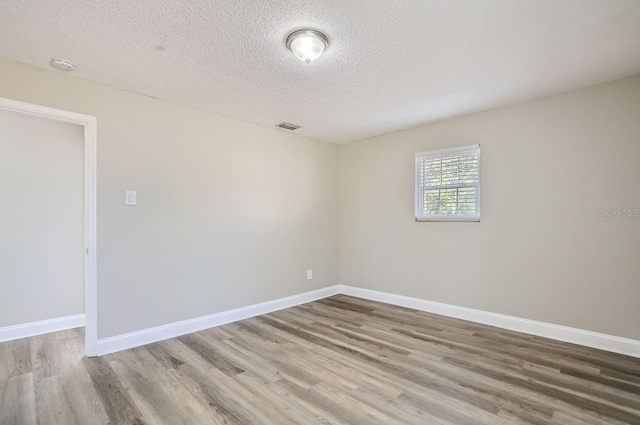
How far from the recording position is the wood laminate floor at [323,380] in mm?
1899

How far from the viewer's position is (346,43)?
2160 millimetres

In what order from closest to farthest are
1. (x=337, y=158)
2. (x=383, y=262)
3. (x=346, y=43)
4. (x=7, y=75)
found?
(x=346, y=43)
(x=7, y=75)
(x=383, y=262)
(x=337, y=158)

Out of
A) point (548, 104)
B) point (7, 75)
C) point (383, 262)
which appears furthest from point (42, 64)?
point (548, 104)

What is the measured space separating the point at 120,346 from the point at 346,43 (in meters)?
3.16

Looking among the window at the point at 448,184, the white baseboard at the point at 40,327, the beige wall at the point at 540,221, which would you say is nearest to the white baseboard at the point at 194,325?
the white baseboard at the point at 40,327

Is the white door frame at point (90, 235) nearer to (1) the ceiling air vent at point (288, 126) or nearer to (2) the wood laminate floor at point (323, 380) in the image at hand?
(2) the wood laminate floor at point (323, 380)

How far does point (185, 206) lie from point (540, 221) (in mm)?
3647

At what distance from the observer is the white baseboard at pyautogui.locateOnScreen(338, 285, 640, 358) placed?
2723 mm

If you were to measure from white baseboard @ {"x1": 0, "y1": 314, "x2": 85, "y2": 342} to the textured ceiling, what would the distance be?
8.43 ft

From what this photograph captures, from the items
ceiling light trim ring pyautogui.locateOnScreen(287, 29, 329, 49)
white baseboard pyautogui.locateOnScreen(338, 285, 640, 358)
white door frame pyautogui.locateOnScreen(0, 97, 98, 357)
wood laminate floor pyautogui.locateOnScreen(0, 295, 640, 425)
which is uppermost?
ceiling light trim ring pyautogui.locateOnScreen(287, 29, 329, 49)

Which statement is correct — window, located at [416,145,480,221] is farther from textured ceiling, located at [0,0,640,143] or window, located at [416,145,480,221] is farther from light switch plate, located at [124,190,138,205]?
light switch plate, located at [124,190,138,205]

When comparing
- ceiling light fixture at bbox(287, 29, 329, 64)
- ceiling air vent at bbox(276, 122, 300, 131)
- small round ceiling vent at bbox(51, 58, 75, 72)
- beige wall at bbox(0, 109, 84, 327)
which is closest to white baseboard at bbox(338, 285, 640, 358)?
ceiling air vent at bbox(276, 122, 300, 131)

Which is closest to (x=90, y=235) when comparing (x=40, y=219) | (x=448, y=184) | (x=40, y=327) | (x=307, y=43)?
(x=40, y=219)

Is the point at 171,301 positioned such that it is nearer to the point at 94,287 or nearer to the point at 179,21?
the point at 94,287
